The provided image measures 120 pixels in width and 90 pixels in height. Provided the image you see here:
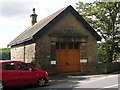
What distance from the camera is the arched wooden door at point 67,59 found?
77.3ft

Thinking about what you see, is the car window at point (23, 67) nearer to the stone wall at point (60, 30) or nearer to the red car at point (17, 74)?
the red car at point (17, 74)

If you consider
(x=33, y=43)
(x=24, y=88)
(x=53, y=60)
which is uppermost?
(x=33, y=43)

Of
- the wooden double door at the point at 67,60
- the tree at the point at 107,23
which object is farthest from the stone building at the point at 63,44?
the tree at the point at 107,23

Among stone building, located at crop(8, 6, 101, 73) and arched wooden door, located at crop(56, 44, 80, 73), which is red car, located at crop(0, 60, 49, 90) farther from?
arched wooden door, located at crop(56, 44, 80, 73)

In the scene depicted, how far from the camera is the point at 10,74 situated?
14.6 metres

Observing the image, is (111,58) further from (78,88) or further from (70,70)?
(78,88)

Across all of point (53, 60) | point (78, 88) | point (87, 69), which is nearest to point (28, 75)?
point (78, 88)

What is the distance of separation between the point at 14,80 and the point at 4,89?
0.71 metres

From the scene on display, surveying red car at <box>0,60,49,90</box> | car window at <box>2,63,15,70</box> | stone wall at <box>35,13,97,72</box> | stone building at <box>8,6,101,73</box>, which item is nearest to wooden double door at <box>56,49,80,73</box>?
stone building at <box>8,6,101,73</box>

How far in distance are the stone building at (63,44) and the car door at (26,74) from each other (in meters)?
7.01

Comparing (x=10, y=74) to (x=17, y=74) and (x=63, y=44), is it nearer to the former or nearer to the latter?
(x=17, y=74)

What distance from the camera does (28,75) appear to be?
15.3 m

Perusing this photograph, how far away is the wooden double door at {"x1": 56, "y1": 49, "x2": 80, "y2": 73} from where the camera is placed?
77.3ft

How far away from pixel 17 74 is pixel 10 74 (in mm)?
410
